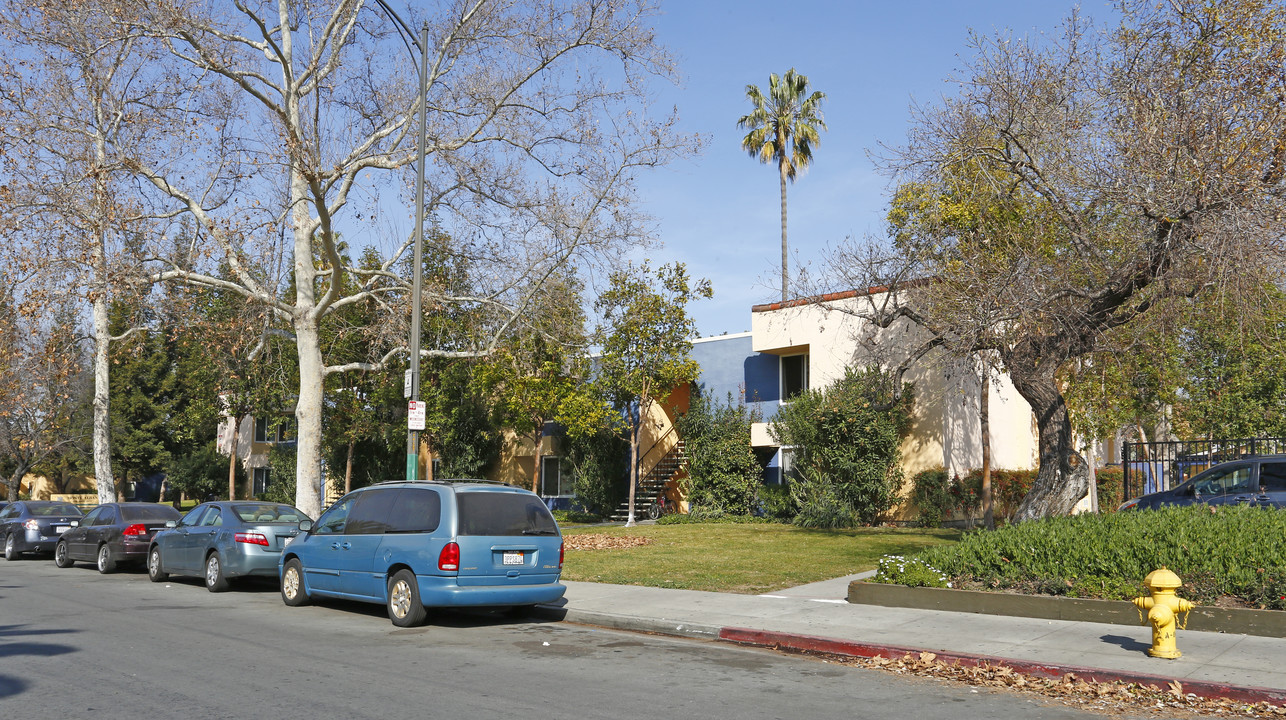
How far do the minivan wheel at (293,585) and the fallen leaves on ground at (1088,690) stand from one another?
7.64m

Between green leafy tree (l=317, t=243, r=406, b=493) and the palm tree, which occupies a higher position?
the palm tree

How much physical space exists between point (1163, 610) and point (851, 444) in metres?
17.3

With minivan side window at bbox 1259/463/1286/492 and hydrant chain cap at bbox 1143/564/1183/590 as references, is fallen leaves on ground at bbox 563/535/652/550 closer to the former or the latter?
minivan side window at bbox 1259/463/1286/492

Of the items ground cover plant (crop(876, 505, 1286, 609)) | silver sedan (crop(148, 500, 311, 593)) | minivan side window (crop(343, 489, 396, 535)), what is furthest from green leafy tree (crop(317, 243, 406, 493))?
ground cover plant (crop(876, 505, 1286, 609))

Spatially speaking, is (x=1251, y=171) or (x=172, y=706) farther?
(x=1251, y=171)

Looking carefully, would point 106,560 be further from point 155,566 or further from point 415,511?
point 415,511

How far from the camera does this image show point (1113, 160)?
44.8ft

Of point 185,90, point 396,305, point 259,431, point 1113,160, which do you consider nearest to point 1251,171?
point 1113,160

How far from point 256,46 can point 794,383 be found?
57.4 ft

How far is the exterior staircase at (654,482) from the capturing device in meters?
31.9

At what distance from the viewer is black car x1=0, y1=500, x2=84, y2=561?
21.8 metres

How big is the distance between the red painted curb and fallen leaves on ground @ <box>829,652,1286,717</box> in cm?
5

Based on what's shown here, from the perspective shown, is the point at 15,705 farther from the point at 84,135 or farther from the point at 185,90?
the point at 84,135

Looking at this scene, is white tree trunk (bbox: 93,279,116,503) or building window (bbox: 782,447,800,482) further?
building window (bbox: 782,447,800,482)
